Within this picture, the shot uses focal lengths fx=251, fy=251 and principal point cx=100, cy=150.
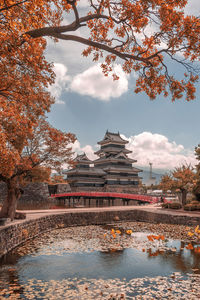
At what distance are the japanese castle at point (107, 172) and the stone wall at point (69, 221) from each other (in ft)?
76.0

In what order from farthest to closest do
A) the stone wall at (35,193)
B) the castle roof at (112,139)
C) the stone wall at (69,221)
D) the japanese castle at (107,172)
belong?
the castle roof at (112,139) < the japanese castle at (107,172) < the stone wall at (35,193) < the stone wall at (69,221)

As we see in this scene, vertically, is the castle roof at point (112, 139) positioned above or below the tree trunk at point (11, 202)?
above

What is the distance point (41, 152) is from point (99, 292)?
10.3 meters

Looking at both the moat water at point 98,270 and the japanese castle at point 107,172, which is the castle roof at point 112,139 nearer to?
the japanese castle at point 107,172

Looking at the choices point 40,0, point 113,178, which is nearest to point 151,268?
point 40,0

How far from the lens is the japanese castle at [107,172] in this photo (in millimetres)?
47469

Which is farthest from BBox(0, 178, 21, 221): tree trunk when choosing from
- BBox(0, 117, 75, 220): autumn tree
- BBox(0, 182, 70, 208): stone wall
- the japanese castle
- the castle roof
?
the castle roof

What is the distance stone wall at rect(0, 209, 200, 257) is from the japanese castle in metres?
23.2

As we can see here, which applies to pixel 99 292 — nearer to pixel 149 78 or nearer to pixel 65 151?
pixel 149 78

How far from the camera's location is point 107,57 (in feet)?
27.7

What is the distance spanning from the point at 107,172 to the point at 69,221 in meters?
30.7

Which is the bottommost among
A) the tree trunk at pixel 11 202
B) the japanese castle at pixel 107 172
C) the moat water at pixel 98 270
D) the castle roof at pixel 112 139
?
the moat water at pixel 98 270

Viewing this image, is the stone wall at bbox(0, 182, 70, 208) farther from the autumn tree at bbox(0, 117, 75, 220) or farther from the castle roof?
the autumn tree at bbox(0, 117, 75, 220)

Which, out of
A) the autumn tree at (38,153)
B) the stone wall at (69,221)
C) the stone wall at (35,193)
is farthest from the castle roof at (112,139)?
the autumn tree at (38,153)
